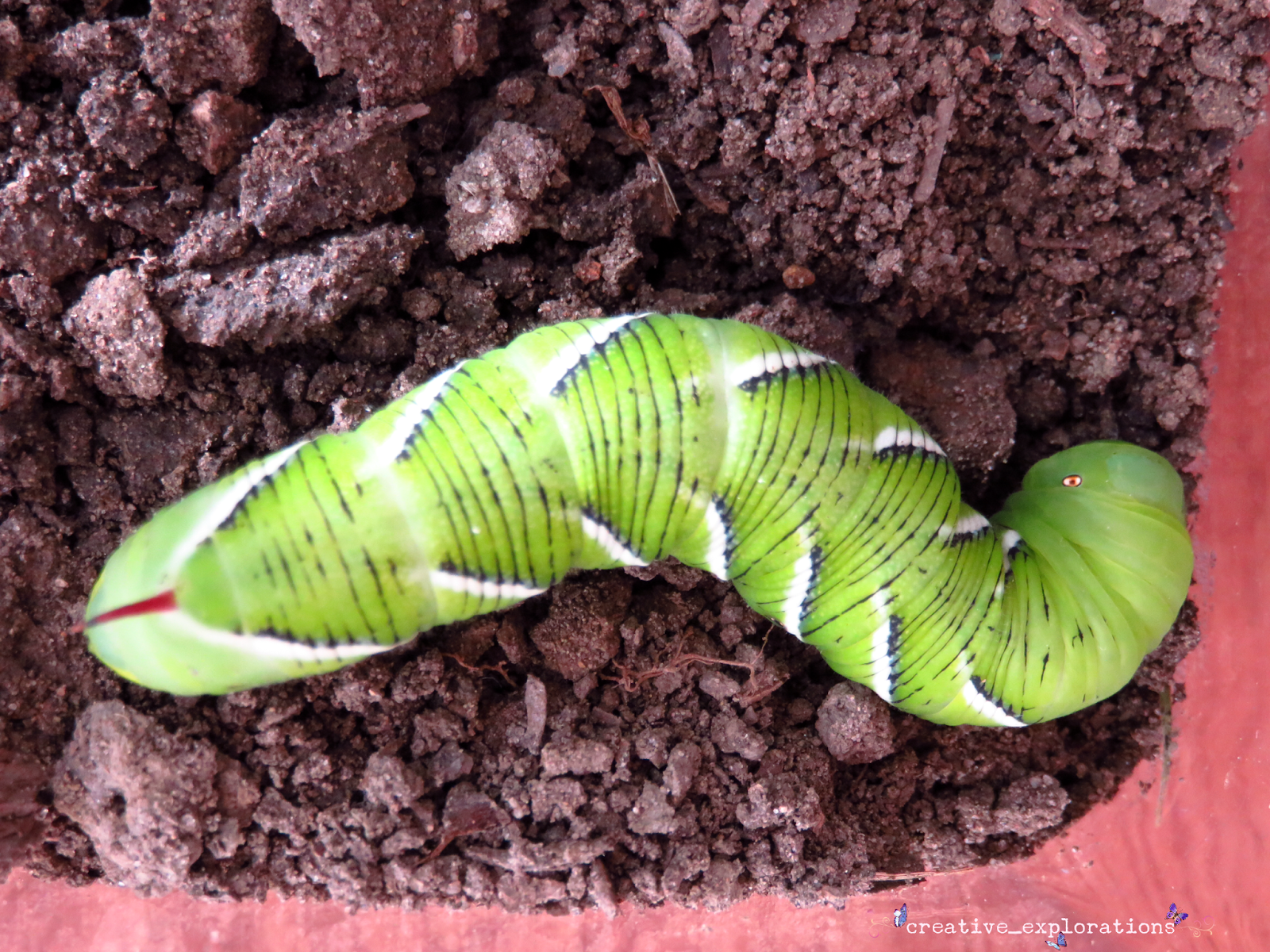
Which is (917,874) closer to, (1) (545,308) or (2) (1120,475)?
(2) (1120,475)

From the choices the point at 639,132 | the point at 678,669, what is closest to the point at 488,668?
the point at 678,669

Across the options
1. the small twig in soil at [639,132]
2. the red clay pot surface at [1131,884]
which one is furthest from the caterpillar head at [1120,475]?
the small twig in soil at [639,132]

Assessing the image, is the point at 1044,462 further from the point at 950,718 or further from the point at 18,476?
the point at 18,476

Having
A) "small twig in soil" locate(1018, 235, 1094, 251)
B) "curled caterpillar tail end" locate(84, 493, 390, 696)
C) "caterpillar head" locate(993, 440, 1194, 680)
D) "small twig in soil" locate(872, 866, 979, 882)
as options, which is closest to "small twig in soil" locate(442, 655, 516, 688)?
"curled caterpillar tail end" locate(84, 493, 390, 696)

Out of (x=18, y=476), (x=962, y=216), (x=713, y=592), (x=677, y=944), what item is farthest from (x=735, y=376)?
(x=18, y=476)

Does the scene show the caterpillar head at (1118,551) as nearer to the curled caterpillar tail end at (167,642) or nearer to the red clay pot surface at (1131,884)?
the red clay pot surface at (1131,884)
